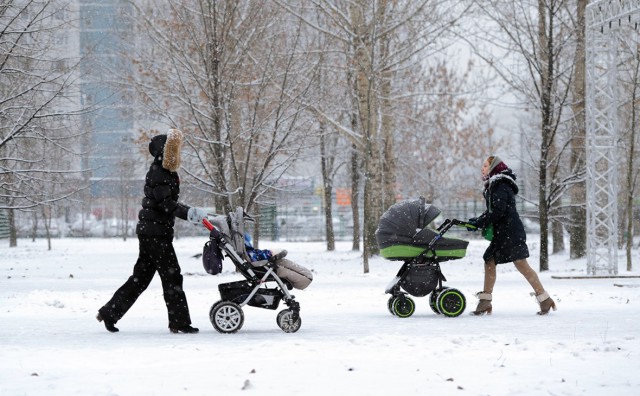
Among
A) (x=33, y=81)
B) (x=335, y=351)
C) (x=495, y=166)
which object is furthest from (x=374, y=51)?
(x=335, y=351)

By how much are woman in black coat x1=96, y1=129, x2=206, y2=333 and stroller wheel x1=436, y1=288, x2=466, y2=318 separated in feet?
10.1

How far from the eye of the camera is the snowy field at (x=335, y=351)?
217 inches

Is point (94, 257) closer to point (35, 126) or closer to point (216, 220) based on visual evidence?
point (35, 126)

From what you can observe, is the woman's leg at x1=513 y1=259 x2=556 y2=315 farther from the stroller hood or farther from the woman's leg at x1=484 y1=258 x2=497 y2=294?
the stroller hood

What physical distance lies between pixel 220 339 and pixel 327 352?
1381 mm

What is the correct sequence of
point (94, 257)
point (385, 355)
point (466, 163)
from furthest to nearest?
point (466, 163)
point (94, 257)
point (385, 355)

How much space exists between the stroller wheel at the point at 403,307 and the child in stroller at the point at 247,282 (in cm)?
183

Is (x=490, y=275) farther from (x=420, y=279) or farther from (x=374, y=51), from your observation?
(x=374, y=51)

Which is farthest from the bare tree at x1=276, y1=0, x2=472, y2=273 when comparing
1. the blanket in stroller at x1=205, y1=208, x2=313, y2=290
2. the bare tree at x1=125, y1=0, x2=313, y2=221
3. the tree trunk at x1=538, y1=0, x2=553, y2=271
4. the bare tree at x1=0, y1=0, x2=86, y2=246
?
the blanket in stroller at x1=205, y1=208, x2=313, y2=290

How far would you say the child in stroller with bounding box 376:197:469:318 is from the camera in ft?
32.7

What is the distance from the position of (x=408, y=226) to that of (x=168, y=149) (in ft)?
10.2

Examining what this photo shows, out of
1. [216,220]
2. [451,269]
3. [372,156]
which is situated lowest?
[451,269]

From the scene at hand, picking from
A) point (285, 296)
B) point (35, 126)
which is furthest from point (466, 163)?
point (285, 296)

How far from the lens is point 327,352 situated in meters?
6.98
